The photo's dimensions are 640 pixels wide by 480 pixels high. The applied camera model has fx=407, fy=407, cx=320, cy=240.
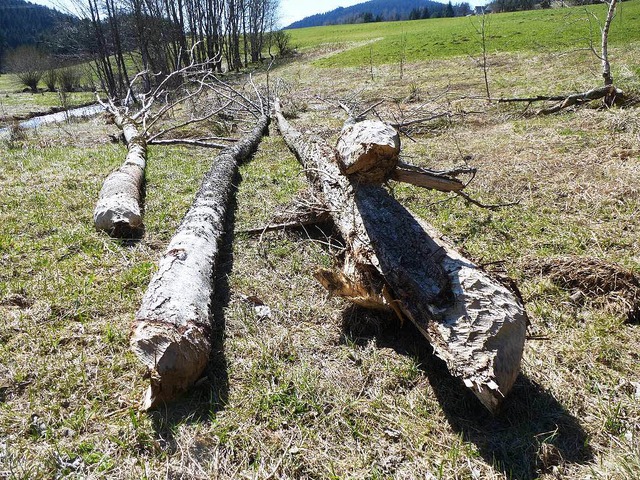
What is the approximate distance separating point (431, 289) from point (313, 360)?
0.90 m

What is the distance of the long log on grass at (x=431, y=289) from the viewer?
2117 millimetres

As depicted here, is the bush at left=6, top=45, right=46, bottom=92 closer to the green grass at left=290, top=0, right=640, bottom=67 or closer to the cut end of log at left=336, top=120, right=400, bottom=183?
the green grass at left=290, top=0, right=640, bottom=67

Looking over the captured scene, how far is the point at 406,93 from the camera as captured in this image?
14000 mm

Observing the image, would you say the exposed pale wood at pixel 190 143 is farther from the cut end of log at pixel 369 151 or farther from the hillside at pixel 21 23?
the hillside at pixel 21 23

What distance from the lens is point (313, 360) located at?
2.69 metres

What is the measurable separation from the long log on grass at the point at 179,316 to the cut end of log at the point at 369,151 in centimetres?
143

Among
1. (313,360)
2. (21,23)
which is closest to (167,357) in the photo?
(313,360)

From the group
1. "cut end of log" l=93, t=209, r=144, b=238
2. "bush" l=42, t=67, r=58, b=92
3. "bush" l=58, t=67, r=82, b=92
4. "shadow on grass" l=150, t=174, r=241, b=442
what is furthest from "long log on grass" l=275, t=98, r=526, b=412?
"bush" l=42, t=67, r=58, b=92

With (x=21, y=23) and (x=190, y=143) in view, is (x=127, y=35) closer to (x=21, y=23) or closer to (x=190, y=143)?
(x=190, y=143)

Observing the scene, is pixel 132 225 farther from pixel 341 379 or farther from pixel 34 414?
pixel 341 379

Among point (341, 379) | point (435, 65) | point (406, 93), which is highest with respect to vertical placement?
point (435, 65)

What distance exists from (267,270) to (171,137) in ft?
25.0

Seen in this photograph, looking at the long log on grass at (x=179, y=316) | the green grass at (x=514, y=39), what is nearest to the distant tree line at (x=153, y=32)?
the green grass at (x=514, y=39)

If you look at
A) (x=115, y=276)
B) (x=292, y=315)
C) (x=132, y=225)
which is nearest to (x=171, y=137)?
(x=132, y=225)
